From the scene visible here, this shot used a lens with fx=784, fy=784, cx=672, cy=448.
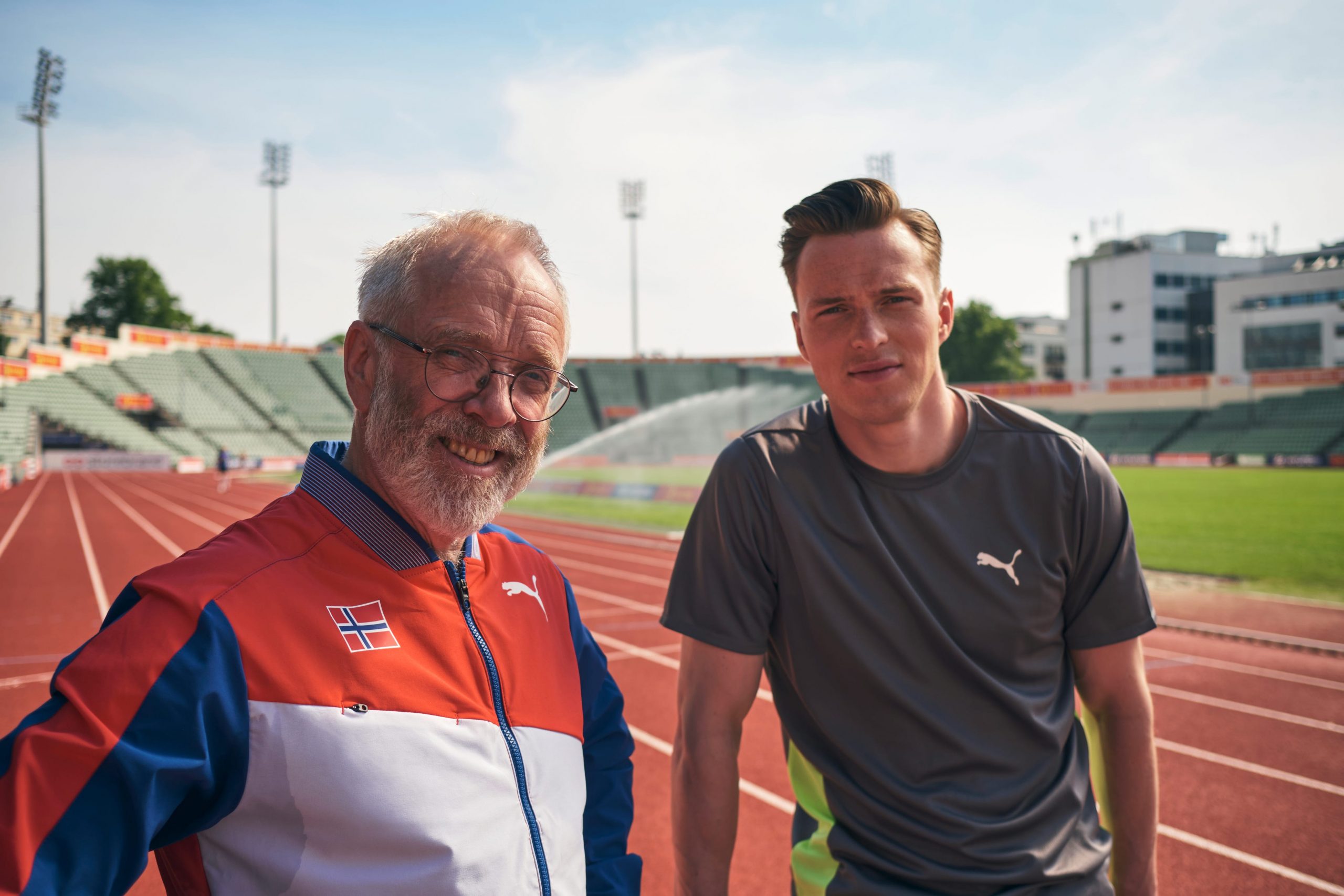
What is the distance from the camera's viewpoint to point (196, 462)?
36.9 metres

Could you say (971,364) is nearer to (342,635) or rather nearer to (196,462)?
(196,462)

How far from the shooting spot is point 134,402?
40.5 metres

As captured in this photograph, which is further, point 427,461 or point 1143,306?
point 1143,306

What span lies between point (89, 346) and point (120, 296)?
64.8 ft

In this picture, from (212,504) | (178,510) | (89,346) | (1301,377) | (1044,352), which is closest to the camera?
(178,510)

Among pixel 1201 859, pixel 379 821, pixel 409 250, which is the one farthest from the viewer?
pixel 1201 859

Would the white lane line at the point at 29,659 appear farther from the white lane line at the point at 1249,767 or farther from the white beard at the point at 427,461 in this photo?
the white lane line at the point at 1249,767

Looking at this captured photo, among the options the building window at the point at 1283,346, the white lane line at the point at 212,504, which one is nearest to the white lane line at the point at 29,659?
the white lane line at the point at 212,504

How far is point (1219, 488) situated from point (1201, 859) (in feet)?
77.4

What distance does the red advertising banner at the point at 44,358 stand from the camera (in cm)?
3784

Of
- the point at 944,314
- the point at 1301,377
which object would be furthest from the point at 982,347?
the point at 944,314

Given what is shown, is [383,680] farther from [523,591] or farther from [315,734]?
[523,591]

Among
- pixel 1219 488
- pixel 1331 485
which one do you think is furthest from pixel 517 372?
pixel 1331 485

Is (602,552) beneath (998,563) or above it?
beneath
